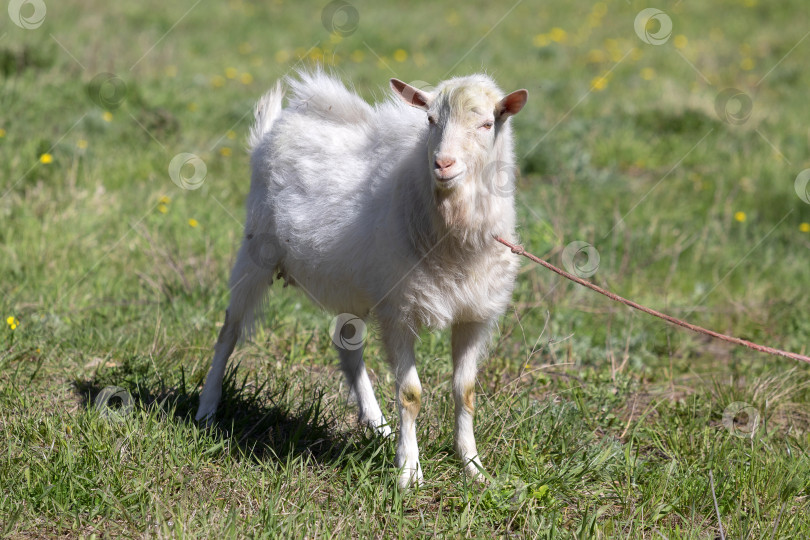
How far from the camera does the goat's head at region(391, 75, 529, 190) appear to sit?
2.94m

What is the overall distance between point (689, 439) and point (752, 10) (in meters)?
10.9

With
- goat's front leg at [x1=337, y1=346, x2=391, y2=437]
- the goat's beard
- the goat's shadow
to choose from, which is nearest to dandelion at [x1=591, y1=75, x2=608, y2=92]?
goat's front leg at [x1=337, y1=346, x2=391, y2=437]

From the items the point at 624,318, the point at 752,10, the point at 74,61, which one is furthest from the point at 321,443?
the point at 752,10

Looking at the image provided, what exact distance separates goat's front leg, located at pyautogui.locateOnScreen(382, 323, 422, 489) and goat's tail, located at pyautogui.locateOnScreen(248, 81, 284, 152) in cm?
154

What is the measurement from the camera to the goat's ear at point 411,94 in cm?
320

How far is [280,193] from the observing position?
3.93m

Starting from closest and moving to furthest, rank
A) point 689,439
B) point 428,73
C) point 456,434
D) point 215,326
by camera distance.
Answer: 1. point 456,434
2. point 689,439
3. point 215,326
4. point 428,73

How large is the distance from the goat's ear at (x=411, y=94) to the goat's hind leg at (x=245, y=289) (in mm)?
1172

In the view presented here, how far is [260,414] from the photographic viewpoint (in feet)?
12.8

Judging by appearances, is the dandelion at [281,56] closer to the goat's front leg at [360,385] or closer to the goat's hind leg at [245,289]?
the goat's hind leg at [245,289]

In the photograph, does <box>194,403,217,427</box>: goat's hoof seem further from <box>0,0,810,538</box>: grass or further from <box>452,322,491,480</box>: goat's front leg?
<box>452,322,491,480</box>: goat's front leg

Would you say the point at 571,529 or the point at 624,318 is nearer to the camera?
the point at 571,529

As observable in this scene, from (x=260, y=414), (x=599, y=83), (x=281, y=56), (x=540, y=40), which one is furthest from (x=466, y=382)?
(x=540, y=40)

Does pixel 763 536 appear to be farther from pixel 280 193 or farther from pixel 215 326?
pixel 215 326
